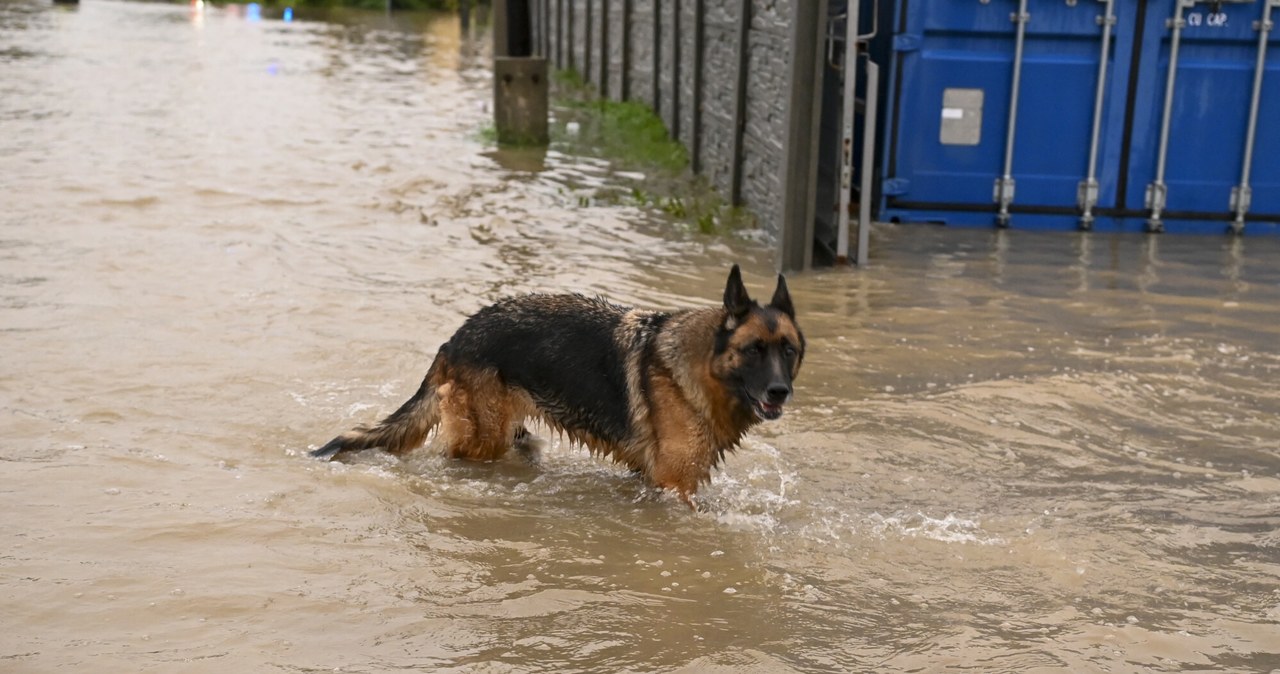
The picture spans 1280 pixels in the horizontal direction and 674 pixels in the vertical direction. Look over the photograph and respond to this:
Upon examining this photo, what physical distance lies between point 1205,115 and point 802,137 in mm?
3921

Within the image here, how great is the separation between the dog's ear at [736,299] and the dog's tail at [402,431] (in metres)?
1.51

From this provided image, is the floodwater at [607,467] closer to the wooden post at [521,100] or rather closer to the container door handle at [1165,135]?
the container door handle at [1165,135]

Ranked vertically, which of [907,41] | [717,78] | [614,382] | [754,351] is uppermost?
[907,41]

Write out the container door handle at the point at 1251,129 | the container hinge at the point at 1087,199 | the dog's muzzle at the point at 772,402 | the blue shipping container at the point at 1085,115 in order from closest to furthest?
the dog's muzzle at the point at 772,402 < the container door handle at the point at 1251,129 < the blue shipping container at the point at 1085,115 < the container hinge at the point at 1087,199

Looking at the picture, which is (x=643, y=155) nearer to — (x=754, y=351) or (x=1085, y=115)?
(x=1085, y=115)

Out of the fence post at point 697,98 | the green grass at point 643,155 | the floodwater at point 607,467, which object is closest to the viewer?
the floodwater at point 607,467

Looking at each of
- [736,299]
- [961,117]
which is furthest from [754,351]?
[961,117]

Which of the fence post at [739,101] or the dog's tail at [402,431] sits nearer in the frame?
the dog's tail at [402,431]

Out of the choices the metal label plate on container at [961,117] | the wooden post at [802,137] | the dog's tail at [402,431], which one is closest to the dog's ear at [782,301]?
the dog's tail at [402,431]

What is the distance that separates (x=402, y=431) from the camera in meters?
6.18

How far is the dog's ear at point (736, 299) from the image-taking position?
5.39 metres

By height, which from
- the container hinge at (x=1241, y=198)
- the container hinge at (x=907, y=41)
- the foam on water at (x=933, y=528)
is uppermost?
the container hinge at (x=907, y=41)

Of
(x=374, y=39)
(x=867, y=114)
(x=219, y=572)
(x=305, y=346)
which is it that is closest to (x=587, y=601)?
(x=219, y=572)


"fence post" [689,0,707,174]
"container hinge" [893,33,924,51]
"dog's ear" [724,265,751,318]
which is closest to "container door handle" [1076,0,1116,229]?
"container hinge" [893,33,924,51]
